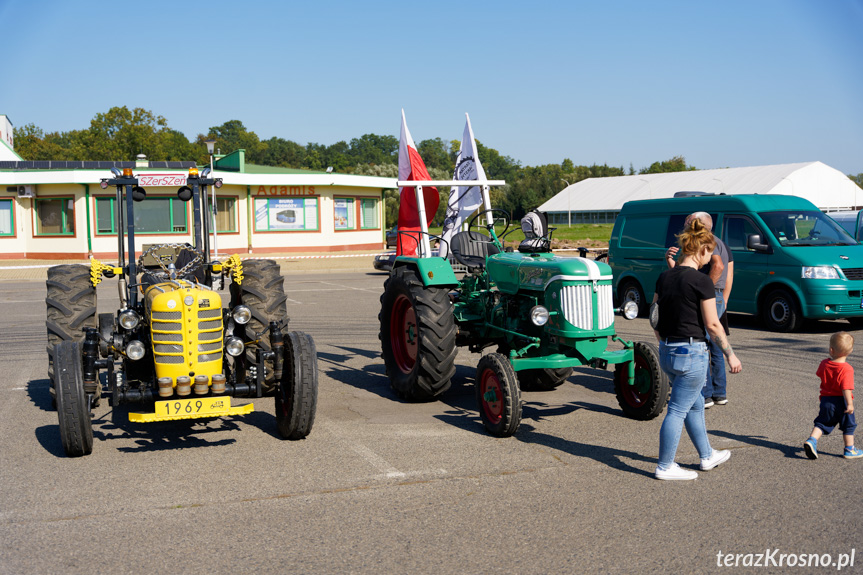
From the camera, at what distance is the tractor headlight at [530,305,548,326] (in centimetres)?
646

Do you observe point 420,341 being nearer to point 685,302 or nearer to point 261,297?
point 261,297

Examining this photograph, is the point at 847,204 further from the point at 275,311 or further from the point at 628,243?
the point at 275,311

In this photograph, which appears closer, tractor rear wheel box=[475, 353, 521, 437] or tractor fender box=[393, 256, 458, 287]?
tractor rear wheel box=[475, 353, 521, 437]

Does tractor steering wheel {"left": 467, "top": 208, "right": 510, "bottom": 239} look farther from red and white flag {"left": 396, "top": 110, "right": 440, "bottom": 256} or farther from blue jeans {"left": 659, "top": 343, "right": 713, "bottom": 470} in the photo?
blue jeans {"left": 659, "top": 343, "right": 713, "bottom": 470}

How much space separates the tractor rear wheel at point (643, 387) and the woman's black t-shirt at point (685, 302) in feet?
4.63

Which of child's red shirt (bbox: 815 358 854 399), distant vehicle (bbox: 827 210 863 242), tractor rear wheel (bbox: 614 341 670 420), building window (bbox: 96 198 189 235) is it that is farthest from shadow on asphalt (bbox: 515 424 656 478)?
building window (bbox: 96 198 189 235)

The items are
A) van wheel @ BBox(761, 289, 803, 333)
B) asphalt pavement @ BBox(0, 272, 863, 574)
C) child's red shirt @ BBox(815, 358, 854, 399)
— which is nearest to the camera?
asphalt pavement @ BBox(0, 272, 863, 574)

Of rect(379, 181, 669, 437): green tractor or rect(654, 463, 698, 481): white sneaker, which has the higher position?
rect(379, 181, 669, 437): green tractor

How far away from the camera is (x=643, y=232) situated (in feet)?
45.5

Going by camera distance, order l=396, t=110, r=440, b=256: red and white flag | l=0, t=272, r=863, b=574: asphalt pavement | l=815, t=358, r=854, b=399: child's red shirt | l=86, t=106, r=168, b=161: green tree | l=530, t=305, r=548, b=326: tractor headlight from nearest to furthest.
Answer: l=0, t=272, r=863, b=574: asphalt pavement, l=815, t=358, r=854, b=399: child's red shirt, l=530, t=305, r=548, b=326: tractor headlight, l=396, t=110, r=440, b=256: red and white flag, l=86, t=106, r=168, b=161: green tree

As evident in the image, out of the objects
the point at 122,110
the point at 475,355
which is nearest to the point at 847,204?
the point at 122,110

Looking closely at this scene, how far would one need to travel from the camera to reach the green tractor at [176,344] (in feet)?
18.7

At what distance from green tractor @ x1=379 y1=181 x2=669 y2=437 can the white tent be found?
46520 millimetres

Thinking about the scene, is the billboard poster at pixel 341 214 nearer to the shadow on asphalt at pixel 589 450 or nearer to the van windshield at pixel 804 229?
the van windshield at pixel 804 229
